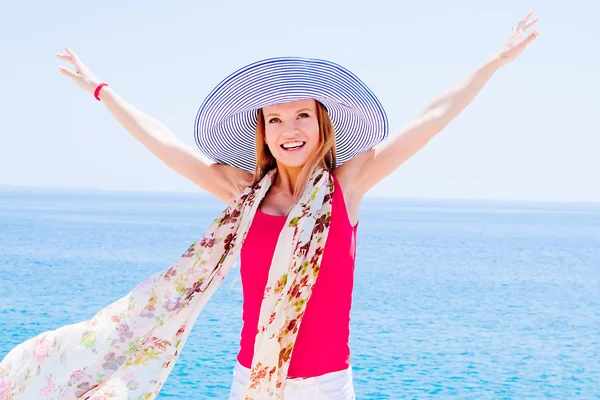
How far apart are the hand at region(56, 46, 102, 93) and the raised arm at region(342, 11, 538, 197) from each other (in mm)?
1055

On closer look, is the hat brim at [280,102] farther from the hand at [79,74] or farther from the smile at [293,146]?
the hand at [79,74]

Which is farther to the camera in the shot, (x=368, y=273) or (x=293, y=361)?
(x=368, y=273)

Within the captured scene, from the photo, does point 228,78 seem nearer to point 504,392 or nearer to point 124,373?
point 124,373

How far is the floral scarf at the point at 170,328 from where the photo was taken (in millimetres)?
2355

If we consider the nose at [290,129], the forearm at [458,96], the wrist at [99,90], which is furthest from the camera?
the wrist at [99,90]

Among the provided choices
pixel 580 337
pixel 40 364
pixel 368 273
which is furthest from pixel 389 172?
pixel 368 273

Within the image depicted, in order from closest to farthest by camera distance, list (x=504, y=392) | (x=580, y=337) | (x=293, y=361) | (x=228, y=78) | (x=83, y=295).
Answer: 1. (x=293, y=361)
2. (x=228, y=78)
3. (x=504, y=392)
4. (x=580, y=337)
5. (x=83, y=295)

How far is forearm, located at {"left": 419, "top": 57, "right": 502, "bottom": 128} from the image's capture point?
2.61 metres

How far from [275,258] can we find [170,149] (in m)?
0.66

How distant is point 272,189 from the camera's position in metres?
2.67

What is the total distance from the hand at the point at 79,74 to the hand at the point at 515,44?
60.1 inches

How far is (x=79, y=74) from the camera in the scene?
2.89m

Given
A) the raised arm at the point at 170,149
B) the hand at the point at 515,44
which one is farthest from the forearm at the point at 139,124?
the hand at the point at 515,44

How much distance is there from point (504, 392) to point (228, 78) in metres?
8.42
